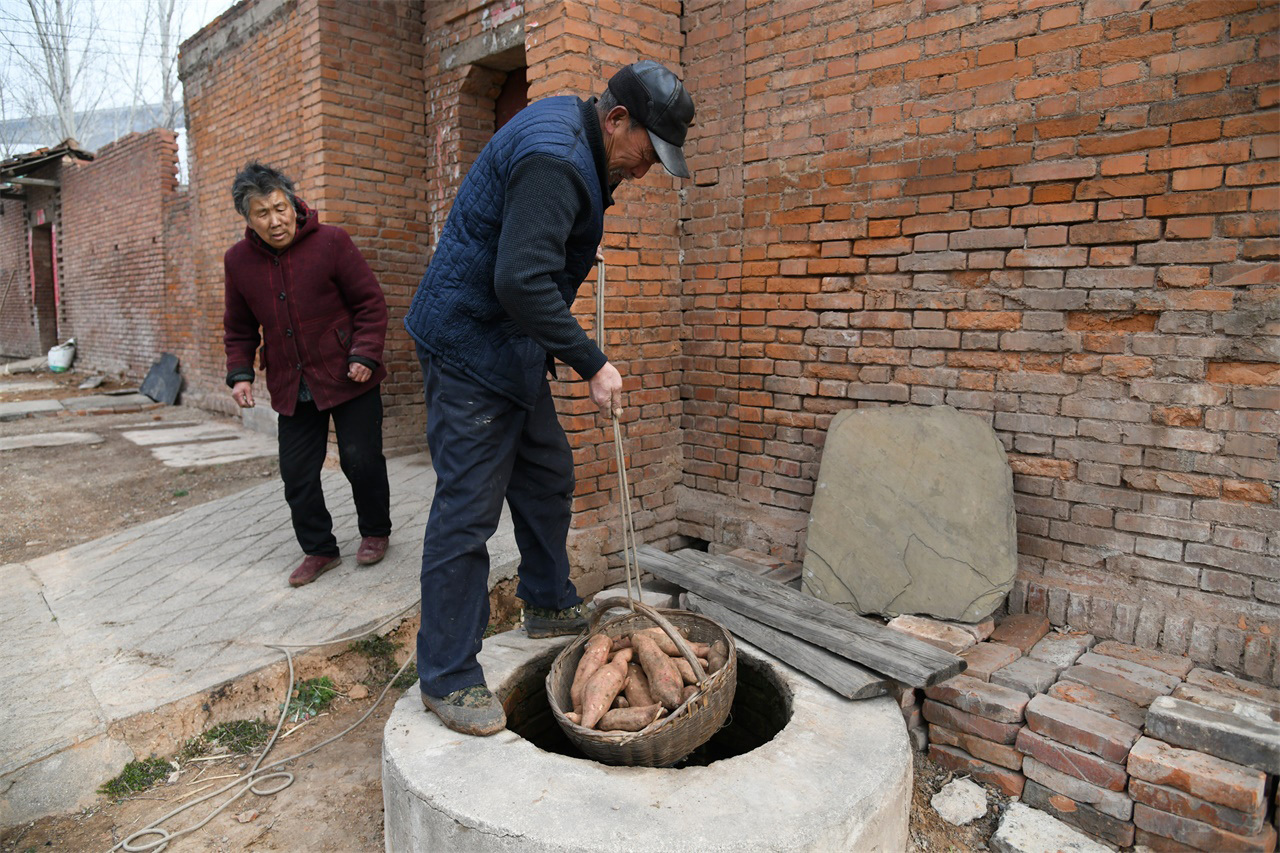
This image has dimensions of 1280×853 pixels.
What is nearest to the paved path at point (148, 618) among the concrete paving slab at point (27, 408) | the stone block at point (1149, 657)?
the stone block at point (1149, 657)

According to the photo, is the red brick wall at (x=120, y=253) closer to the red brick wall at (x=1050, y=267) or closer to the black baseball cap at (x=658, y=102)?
the red brick wall at (x=1050, y=267)

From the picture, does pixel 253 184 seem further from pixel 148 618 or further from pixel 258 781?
pixel 258 781

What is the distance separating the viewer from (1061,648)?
114 inches

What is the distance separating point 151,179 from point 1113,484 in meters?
12.4

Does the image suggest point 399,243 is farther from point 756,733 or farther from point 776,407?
point 756,733

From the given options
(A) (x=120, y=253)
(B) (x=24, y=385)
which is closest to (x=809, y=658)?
(A) (x=120, y=253)

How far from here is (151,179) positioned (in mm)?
10734

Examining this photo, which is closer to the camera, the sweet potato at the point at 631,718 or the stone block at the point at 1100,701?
the sweet potato at the point at 631,718

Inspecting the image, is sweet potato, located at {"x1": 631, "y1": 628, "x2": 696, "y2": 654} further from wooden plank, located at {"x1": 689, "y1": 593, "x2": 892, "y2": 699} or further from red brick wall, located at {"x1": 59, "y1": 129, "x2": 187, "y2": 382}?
red brick wall, located at {"x1": 59, "y1": 129, "x2": 187, "y2": 382}

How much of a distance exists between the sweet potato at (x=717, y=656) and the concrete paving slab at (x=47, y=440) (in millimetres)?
8320

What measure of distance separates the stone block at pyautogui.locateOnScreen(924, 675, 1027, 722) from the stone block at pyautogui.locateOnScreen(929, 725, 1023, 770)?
10 centimetres

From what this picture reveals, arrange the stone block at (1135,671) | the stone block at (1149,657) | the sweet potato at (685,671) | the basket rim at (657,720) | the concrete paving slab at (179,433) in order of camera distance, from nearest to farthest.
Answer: the basket rim at (657,720), the sweet potato at (685,671), the stone block at (1135,671), the stone block at (1149,657), the concrete paving slab at (179,433)

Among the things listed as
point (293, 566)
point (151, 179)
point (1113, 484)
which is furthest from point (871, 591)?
point (151, 179)

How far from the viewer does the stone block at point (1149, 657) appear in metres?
2.69
